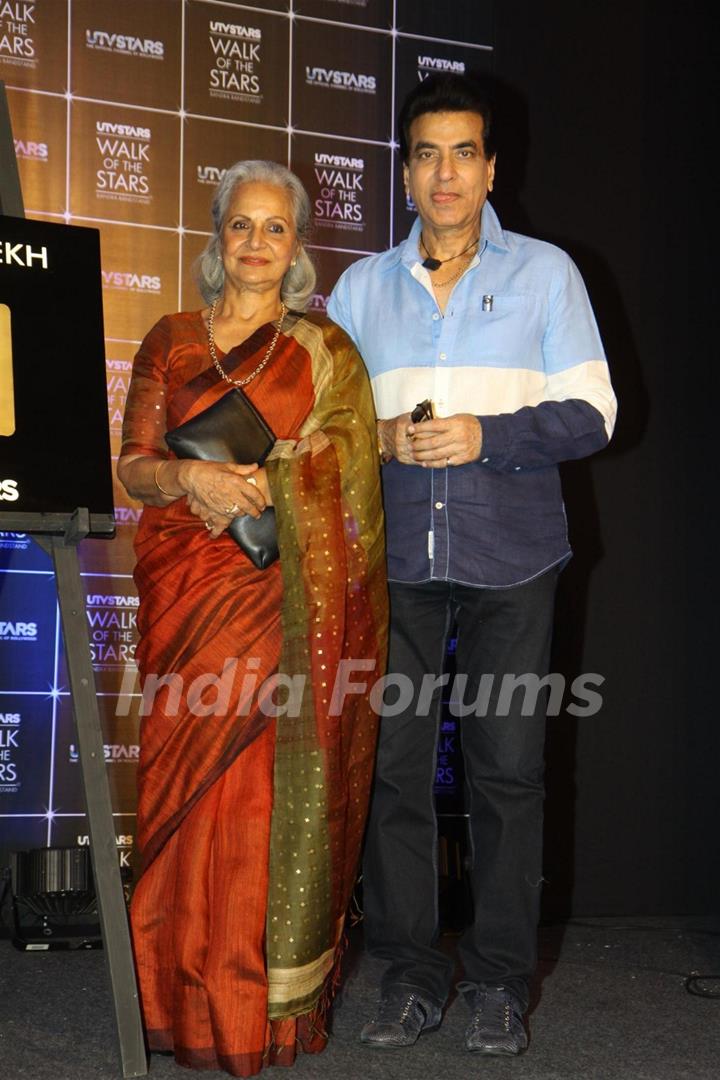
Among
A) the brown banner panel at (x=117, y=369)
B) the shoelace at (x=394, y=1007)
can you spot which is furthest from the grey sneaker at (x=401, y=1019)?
the brown banner panel at (x=117, y=369)

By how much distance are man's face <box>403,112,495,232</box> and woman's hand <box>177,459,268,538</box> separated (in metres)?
0.63

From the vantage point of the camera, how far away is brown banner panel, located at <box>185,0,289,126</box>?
3535 millimetres

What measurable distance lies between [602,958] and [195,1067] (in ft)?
4.59

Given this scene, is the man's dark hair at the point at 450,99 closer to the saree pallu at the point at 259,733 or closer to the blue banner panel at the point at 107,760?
the saree pallu at the point at 259,733

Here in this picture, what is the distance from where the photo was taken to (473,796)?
2.33 m

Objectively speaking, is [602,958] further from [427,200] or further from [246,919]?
[427,200]

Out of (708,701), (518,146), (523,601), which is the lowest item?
(708,701)

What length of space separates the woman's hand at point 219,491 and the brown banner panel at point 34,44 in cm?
174

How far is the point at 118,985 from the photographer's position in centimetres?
198

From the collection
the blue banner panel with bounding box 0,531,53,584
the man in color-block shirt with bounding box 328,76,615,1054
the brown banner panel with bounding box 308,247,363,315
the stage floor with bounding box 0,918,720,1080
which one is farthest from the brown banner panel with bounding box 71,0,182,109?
the stage floor with bounding box 0,918,720,1080

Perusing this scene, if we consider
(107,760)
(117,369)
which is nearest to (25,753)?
(107,760)

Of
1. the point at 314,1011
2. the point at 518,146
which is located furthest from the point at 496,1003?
the point at 518,146

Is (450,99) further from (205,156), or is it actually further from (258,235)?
(205,156)

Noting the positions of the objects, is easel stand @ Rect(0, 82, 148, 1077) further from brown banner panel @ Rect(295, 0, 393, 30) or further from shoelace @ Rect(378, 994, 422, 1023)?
brown banner panel @ Rect(295, 0, 393, 30)
